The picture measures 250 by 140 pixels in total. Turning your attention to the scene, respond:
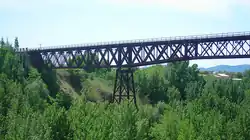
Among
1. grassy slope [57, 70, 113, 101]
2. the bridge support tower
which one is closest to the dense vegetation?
grassy slope [57, 70, 113, 101]

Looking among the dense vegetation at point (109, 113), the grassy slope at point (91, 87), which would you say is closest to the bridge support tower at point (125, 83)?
the dense vegetation at point (109, 113)

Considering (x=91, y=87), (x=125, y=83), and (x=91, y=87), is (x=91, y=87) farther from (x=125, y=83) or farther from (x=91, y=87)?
(x=125, y=83)

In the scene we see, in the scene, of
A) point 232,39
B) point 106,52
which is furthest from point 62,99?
point 232,39

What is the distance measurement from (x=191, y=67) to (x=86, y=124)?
71.1 meters

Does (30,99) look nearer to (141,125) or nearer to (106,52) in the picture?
(106,52)

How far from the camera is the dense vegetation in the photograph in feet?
97.3

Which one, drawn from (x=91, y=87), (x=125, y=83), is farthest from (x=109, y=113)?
(x=91, y=87)

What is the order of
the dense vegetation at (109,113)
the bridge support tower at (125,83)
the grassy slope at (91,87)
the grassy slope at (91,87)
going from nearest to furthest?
the dense vegetation at (109,113) → the bridge support tower at (125,83) → the grassy slope at (91,87) → the grassy slope at (91,87)

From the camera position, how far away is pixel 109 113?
3678 centimetres

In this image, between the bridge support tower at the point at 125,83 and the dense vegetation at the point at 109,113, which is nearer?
the dense vegetation at the point at 109,113

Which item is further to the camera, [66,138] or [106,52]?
[106,52]

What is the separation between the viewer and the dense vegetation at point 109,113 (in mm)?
29672

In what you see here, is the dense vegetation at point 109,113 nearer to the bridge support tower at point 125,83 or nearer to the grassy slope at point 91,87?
the grassy slope at point 91,87

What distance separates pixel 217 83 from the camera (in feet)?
287
